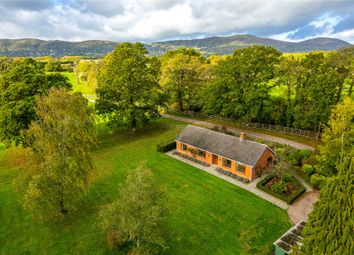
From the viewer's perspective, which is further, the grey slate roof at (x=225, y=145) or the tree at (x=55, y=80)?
the tree at (x=55, y=80)

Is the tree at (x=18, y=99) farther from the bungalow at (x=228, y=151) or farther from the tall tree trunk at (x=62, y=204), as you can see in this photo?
the bungalow at (x=228, y=151)

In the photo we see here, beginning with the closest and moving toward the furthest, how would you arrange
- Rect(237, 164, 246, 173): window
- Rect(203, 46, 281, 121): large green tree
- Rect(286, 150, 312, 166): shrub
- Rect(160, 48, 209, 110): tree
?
Rect(237, 164, 246, 173): window, Rect(286, 150, 312, 166): shrub, Rect(203, 46, 281, 121): large green tree, Rect(160, 48, 209, 110): tree

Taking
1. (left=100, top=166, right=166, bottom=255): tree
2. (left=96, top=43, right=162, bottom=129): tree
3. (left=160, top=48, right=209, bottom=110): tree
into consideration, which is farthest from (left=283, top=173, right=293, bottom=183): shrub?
(left=160, top=48, right=209, bottom=110): tree

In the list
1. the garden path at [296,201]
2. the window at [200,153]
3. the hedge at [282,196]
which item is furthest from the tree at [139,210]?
the window at [200,153]

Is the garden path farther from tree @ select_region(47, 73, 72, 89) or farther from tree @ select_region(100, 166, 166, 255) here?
tree @ select_region(47, 73, 72, 89)

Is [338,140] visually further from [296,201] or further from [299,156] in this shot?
[296,201]

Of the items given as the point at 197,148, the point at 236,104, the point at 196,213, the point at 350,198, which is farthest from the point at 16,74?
the point at 350,198

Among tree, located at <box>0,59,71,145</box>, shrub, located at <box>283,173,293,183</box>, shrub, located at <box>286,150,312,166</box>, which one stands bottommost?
shrub, located at <box>283,173,293,183</box>

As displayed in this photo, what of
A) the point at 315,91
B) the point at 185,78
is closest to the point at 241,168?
the point at 315,91
